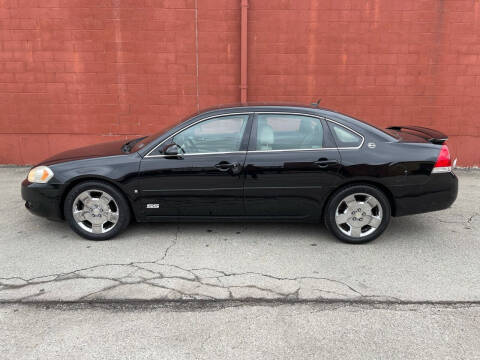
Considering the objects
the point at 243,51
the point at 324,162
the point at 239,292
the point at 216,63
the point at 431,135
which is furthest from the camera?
the point at 216,63

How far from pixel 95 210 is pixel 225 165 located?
1.52m

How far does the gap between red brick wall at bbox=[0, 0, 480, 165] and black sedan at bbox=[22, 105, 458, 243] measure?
11.9 feet

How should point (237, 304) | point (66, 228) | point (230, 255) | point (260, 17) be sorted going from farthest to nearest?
point (260, 17), point (66, 228), point (230, 255), point (237, 304)

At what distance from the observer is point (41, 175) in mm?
4426

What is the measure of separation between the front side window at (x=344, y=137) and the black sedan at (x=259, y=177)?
0.04ft

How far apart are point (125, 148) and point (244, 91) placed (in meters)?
3.62

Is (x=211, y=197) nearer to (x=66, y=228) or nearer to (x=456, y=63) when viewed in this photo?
(x=66, y=228)

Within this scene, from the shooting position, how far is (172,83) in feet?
25.9

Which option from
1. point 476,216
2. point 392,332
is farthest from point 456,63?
point 392,332

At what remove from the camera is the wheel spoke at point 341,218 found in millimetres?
4374

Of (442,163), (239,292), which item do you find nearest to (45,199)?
(239,292)

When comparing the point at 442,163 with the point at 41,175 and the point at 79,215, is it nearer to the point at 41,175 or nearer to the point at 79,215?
the point at 79,215

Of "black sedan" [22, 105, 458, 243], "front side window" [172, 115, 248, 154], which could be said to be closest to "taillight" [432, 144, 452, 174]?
"black sedan" [22, 105, 458, 243]

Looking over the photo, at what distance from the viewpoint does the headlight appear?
439 cm
